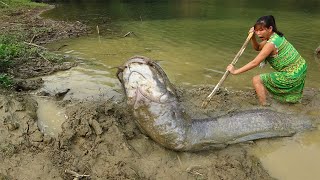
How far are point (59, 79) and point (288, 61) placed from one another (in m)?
3.89

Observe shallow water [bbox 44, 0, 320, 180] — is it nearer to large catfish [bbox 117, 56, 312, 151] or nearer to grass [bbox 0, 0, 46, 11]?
large catfish [bbox 117, 56, 312, 151]

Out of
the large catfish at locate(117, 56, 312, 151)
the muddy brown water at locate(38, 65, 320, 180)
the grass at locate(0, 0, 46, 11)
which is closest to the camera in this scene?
the large catfish at locate(117, 56, 312, 151)

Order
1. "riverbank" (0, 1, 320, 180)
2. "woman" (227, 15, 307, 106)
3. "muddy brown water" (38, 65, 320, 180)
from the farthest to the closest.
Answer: "woman" (227, 15, 307, 106) → "muddy brown water" (38, 65, 320, 180) → "riverbank" (0, 1, 320, 180)

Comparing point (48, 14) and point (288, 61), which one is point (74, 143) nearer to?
point (288, 61)

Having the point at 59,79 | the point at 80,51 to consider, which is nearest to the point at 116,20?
the point at 80,51

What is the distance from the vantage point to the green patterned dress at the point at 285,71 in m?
5.04

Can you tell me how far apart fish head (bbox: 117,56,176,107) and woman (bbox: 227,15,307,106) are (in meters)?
1.09

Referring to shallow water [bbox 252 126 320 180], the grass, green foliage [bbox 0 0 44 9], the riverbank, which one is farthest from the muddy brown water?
green foliage [bbox 0 0 44 9]

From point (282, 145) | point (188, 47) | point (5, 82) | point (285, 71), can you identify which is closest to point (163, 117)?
point (282, 145)

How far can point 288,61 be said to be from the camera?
16.8 feet

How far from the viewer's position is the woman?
493 centimetres

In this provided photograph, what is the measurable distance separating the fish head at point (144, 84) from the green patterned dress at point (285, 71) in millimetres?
1729

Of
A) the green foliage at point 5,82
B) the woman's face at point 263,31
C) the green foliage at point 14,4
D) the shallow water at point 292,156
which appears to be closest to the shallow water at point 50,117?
the green foliage at point 5,82

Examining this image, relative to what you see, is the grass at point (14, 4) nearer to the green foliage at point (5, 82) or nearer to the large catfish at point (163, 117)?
the green foliage at point (5, 82)
